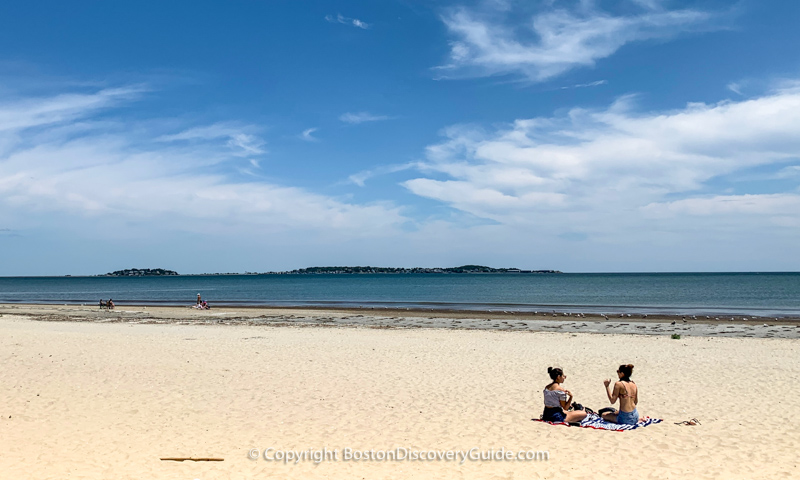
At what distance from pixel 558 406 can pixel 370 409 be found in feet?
12.0

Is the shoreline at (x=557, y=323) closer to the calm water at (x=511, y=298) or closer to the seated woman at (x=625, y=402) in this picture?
the calm water at (x=511, y=298)

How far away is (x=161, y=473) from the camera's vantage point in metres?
7.41

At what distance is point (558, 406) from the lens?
9.94m

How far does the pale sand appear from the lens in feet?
25.6

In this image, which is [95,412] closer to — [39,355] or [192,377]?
[192,377]

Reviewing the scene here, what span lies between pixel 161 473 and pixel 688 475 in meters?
7.18

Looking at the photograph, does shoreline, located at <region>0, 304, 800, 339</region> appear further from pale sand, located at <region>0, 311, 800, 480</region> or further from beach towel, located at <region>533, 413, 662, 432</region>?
beach towel, located at <region>533, 413, 662, 432</region>

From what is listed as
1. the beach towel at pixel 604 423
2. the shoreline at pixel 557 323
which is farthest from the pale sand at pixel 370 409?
the shoreline at pixel 557 323

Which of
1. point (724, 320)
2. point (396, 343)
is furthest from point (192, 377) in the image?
point (724, 320)

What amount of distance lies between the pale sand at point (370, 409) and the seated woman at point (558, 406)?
25 centimetres

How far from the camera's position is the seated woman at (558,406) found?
9766 mm

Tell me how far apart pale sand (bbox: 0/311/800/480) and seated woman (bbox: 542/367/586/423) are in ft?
0.83

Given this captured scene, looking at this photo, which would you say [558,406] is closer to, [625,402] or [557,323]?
[625,402]

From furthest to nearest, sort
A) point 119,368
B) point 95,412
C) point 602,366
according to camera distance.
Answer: point 602,366
point 119,368
point 95,412
